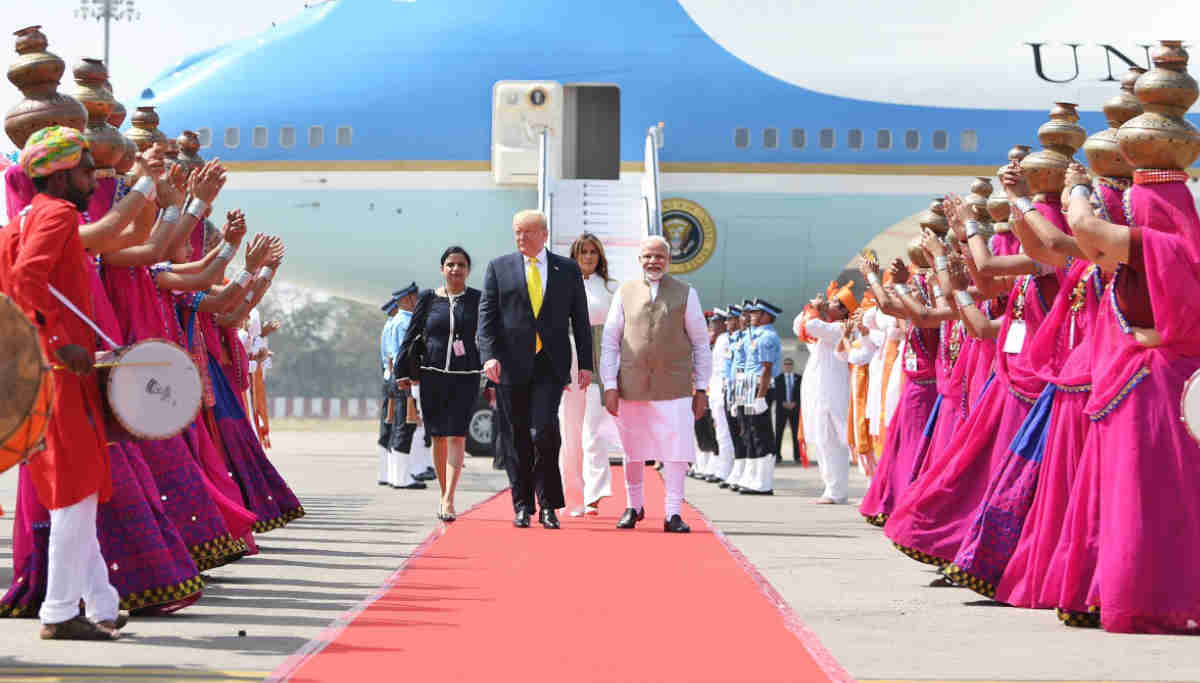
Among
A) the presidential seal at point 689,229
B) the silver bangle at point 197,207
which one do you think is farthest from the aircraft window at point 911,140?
the silver bangle at point 197,207

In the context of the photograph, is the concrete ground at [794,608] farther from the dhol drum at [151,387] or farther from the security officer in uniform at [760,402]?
the security officer in uniform at [760,402]

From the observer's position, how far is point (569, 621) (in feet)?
17.9

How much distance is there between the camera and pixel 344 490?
41.7 feet

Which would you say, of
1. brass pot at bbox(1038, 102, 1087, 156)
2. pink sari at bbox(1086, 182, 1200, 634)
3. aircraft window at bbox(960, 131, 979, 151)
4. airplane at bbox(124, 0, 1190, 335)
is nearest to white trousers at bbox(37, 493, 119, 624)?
pink sari at bbox(1086, 182, 1200, 634)

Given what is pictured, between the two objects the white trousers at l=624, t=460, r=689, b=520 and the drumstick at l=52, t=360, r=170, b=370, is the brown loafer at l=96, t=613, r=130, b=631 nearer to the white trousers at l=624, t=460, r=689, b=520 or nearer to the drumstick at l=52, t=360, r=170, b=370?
the drumstick at l=52, t=360, r=170, b=370

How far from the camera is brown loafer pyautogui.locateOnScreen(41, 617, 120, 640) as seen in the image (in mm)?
4844

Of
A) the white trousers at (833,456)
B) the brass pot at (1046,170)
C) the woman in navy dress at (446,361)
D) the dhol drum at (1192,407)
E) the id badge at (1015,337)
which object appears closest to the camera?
the dhol drum at (1192,407)

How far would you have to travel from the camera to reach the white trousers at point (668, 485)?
8.94m

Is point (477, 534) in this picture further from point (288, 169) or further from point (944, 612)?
point (288, 169)

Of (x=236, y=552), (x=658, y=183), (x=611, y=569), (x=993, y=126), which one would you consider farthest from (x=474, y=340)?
(x=993, y=126)

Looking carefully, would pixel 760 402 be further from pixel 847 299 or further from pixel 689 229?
pixel 689 229

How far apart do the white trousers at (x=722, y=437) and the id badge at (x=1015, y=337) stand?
307 inches

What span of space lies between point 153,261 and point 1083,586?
3014 mm

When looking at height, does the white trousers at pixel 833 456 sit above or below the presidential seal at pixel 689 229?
below
